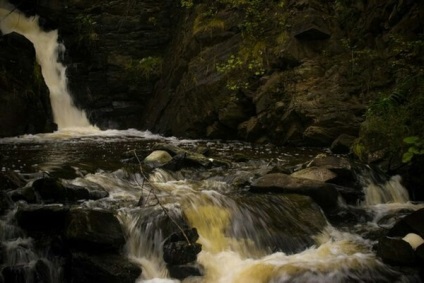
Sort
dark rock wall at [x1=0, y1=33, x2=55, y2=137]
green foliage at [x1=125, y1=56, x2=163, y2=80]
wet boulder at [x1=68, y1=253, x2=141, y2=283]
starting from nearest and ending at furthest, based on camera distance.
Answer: wet boulder at [x1=68, y1=253, x2=141, y2=283], dark rock wall at [x1=0, y1=33, x2=55, y2=137], green foliage at [x1=125, y1=56, x2=163, y2=80]

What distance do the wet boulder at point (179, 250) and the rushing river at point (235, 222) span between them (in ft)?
0.48

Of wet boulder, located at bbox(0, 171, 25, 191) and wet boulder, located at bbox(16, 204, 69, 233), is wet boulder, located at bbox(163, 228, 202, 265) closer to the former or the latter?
wet boulder, located at bbox(16, 204, 69, 233)

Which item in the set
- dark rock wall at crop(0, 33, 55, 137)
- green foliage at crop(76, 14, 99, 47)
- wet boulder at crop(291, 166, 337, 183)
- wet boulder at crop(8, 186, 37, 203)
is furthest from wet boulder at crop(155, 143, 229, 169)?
green foliage at crop(76, 14, 99, 47)

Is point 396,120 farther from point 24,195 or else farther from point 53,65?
point 53,65

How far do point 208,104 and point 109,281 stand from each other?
8945 millimetres

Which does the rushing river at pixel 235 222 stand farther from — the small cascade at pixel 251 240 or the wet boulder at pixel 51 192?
the wet boulder at pixel 51 192

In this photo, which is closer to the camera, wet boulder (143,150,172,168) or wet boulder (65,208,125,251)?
wet boulder (65,208,125,251)

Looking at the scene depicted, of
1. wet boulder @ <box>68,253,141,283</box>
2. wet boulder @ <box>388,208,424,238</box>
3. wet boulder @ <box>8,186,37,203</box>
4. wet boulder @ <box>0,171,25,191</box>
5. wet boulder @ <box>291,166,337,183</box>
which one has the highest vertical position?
wet boulder @ <box>0,171,25,191</box>

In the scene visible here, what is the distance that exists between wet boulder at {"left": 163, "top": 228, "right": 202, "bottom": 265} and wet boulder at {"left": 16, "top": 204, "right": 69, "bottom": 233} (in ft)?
4.42

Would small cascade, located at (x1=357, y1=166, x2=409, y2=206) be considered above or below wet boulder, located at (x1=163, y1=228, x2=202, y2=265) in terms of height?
above

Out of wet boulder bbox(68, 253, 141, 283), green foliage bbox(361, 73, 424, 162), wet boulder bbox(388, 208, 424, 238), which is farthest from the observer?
green foliage bbox(361, 73, 424, 162)

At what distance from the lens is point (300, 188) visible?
22.8 feet

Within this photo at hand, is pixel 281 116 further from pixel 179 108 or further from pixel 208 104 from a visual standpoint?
pixel 179 108

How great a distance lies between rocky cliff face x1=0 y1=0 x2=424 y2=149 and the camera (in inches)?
433
